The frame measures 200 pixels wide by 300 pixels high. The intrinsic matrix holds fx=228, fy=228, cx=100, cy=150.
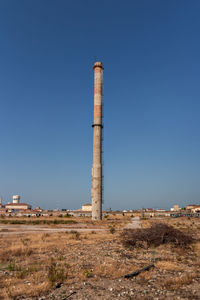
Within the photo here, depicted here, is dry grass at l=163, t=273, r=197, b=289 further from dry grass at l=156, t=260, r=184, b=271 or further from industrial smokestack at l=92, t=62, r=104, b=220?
industrial smokestack at l=92, t=62, r=104, b=220

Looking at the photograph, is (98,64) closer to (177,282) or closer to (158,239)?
(158,239)

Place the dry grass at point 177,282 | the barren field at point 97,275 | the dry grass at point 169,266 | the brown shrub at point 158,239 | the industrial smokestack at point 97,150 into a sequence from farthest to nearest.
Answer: the industrial smokestack at point 97,150
the brown shrub at point 158,239
the dry grass at point 169,266
the dry grass at point 177,282
the barren field at point 97,275

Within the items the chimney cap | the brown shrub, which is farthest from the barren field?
the chimney cap

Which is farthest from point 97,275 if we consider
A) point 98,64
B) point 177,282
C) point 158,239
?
point 98,64

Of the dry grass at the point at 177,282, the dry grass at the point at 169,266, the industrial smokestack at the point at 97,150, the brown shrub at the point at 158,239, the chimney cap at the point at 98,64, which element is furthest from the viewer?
the chimney cap at the point at 98,64

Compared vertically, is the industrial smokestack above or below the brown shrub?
above

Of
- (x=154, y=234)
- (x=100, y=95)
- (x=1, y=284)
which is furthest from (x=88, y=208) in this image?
(x=1, y=284)

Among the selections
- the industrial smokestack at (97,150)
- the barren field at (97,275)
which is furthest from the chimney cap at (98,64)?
the barren field at (97,275)

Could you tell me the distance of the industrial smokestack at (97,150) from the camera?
42.6m

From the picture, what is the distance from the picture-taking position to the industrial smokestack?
42.6m

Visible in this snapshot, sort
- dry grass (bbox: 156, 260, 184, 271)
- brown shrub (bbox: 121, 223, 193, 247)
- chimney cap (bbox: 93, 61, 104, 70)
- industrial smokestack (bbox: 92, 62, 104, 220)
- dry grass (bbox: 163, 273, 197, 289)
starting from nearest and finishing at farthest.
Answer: dry grass (bbox: 163, 273, 197, 289) < dry grass (bbox: 156, 260, 184, 271) < brown shrub (bbox: 121, 223, 193, 247) < industrial smokestack (bbox: 92, 62, 104, 220) < chimney cap (bbox: 93, 61, 104, 70)

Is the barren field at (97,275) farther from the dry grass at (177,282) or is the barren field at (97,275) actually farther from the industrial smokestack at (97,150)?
the industrial smokestack at (97,150)

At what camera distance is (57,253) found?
13.2m

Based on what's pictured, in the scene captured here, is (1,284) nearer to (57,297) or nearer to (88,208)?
(57,297)
